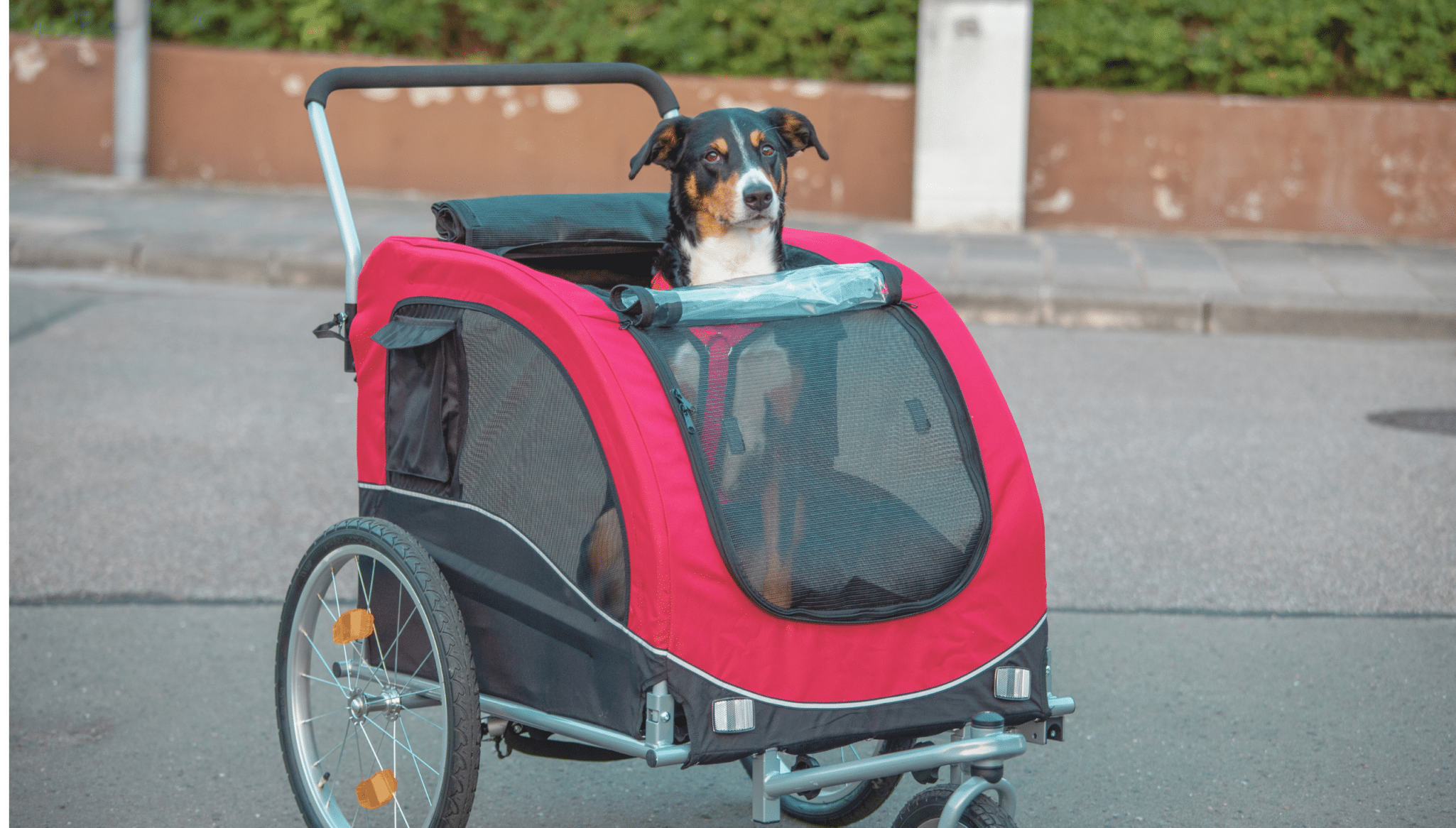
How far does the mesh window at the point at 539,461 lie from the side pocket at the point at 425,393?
0.04 metres

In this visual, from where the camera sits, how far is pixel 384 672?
116 inches

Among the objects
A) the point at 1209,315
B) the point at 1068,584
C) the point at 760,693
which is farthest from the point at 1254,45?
the point at 760,693

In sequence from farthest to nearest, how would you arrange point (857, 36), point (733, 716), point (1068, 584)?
point (857, 36)
point (1068, 584)
point (733, 716)

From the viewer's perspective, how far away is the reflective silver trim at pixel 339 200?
3021mm

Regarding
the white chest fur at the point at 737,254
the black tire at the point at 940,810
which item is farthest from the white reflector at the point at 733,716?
the white chest fur at the point at 737,254

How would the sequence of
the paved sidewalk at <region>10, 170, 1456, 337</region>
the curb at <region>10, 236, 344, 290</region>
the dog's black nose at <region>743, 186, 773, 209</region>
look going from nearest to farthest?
the dog's black nose at <region>743, 186, 773, 209</region> → the paved sidewalk at <region>10, 170, 1456, 337</region> → the curb at <region>10, 236, 344, 290</region>

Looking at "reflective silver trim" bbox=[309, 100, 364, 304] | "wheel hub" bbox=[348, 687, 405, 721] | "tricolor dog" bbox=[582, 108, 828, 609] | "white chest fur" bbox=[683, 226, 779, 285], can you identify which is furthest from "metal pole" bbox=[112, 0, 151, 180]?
"wheel hub" bbox=[348, 687, 405, 721]

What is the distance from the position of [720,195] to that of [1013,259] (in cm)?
735

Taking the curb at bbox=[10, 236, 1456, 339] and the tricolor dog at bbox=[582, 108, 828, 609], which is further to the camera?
the curb at bbox=[10, 236, 1456, 339]

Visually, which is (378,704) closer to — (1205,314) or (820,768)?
(820,768)

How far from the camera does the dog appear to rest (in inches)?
124

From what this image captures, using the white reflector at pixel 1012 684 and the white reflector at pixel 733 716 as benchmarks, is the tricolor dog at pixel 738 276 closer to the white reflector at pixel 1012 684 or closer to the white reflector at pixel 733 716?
the white reflector at pixel 733 716

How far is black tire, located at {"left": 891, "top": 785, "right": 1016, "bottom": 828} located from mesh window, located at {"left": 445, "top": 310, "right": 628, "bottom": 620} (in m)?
0.59

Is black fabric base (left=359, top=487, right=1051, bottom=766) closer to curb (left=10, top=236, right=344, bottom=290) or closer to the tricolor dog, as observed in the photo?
the tricolor dog
